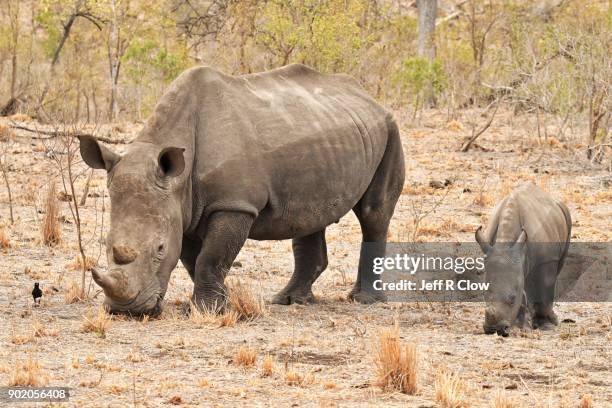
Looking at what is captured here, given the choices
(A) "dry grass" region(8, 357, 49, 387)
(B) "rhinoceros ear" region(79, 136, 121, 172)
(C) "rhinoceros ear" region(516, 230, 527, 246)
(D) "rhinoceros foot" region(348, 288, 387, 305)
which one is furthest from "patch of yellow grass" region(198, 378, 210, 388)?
(D) "rhinoceros foot" region(348, 288, 387, 305)

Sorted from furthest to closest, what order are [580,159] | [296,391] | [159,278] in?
[580,159]
[159,278]
[296,391]

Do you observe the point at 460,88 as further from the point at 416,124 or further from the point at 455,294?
the point at 455,294

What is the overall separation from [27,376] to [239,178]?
2.68 metres

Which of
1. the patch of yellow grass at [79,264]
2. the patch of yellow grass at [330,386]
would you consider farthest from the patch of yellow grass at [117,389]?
the patch of yellow grass at [79,264]

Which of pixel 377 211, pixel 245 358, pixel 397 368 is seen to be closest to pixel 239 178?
pixel 245 358

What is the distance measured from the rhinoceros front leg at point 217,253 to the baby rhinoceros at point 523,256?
70.6 inches

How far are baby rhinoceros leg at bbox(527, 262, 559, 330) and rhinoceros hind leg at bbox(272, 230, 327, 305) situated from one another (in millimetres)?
1867

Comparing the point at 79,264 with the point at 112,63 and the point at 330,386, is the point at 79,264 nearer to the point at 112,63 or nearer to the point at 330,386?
the point at 330,386

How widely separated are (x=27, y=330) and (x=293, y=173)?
2403 mm

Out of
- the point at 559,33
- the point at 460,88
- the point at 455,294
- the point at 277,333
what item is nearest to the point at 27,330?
the point at 277,333

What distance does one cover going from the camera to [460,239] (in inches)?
526

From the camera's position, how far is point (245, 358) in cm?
702

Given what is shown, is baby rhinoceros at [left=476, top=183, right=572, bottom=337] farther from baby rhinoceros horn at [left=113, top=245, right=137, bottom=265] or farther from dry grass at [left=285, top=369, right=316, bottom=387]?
baby rhinoceros horn at [left=113, top=245, right=137, bottom=265]

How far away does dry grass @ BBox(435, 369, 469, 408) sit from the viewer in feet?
20.3
